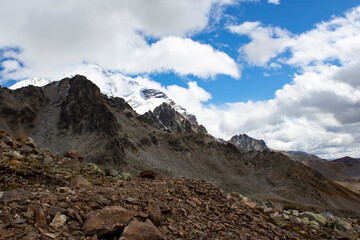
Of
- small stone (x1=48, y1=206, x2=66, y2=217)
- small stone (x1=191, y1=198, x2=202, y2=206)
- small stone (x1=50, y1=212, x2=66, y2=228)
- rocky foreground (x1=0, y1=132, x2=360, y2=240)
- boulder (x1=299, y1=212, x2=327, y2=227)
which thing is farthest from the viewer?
boulder (x1=299, y1=212, x2=327, y2=227)

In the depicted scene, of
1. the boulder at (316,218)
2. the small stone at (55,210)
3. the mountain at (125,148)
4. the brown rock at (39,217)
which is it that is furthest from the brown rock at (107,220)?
the mountain at (125,148)

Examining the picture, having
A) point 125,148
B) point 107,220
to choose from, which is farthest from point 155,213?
point 125,148

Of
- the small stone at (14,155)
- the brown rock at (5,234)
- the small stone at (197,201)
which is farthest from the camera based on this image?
the small stone at (14,155)

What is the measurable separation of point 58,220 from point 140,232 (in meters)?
2.79

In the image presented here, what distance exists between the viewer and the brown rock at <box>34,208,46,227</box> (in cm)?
759

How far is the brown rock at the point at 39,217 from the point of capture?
7.59 m

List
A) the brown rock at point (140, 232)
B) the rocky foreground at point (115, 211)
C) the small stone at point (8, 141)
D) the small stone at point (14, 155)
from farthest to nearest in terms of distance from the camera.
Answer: the small stone at point (8, 141) → the small stone at point (14, 155) → the brown rock at point (140, 232) → the rocky foreground at point (115, 211)

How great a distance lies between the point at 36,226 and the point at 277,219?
15856 millimetres

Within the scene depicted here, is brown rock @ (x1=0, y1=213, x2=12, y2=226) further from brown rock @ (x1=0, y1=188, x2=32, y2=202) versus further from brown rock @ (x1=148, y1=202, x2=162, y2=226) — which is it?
brown rock @ (x1=148, y1=202, x2=162, y2=226)

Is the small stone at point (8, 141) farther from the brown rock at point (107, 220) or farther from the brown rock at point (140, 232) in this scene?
the brown rock at point (140, 232)

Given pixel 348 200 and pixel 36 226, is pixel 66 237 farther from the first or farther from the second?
pixel 348 200

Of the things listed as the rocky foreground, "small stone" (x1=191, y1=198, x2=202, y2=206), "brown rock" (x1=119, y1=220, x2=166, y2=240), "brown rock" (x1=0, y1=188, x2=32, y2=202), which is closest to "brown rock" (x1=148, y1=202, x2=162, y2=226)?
the rocky foreground

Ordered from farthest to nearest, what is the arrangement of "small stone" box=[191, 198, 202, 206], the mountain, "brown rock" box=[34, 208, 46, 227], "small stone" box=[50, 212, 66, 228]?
1. the mountain
2. "small stone" box=[191, 198, 202, 206]
3. "small stone" box=[50, 212, 66, 228]
4. "brown rock" box=[34, 208, 46, 227]

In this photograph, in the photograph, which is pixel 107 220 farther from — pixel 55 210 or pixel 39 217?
pixel 39 217
